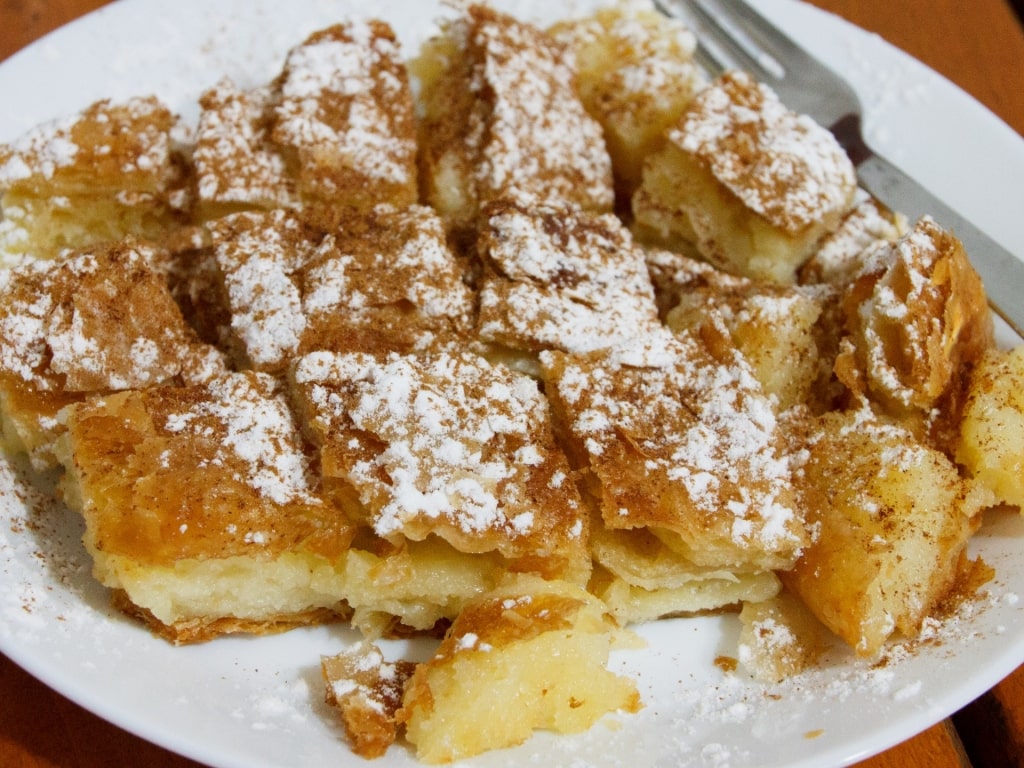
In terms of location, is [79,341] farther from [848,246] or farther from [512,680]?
[848,246]

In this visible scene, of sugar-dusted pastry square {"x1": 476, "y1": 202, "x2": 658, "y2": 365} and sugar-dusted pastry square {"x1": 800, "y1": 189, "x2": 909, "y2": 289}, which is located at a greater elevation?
sugar-dusted pastry square {"x1": 800, "y1": 189, "x2": 909, "y2": 289}

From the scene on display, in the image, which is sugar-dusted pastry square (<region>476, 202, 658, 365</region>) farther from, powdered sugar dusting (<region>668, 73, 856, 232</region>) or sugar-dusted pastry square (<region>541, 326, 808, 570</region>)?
powdered sugar dusting (<region>668, 73, 856, 232</region>)

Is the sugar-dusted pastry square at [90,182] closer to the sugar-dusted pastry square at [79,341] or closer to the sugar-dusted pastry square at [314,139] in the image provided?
the sugar-dusted pastry square at [314,139]

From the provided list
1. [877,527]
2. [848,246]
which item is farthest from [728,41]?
[877,527]

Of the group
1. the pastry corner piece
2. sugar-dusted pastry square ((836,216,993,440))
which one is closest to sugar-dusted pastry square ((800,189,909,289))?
sugar-dusted pastry square ((836,216,993,440))

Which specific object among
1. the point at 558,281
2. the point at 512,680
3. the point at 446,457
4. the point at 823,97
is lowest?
the point at 512,680

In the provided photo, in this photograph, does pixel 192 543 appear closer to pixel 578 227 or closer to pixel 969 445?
pixel 578 227
